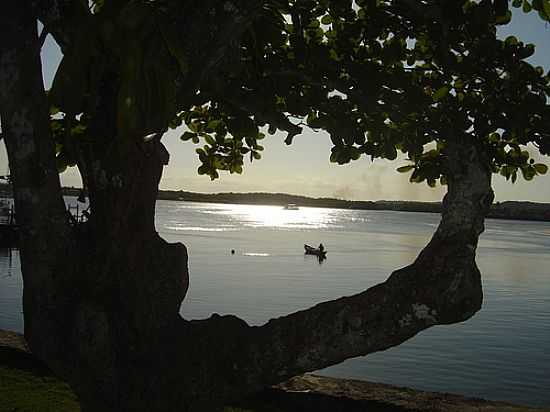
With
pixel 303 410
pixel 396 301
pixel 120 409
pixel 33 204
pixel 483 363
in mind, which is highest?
pixel 33 204

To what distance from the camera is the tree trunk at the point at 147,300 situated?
4301 mm

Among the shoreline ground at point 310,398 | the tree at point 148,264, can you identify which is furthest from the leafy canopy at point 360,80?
the shoreline ground at point 310,398

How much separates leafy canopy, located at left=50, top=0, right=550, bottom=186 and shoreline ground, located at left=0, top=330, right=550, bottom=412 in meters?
2.95

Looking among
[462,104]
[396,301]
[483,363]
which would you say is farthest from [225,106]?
[483,363]

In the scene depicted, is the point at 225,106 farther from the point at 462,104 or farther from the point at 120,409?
the point at 120,409

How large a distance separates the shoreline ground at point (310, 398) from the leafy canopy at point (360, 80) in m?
2.95

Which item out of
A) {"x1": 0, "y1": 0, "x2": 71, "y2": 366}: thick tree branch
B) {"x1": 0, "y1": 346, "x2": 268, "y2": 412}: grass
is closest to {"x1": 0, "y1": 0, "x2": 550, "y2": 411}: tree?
{"x1": 0, "y1": 0, "x2": 71, "y2": 366}: thick tree branch

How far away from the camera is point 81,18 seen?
Result: 3.39 metres

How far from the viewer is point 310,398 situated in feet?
26.1

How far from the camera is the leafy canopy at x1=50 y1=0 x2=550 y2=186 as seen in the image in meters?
4.48

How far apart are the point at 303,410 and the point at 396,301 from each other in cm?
403

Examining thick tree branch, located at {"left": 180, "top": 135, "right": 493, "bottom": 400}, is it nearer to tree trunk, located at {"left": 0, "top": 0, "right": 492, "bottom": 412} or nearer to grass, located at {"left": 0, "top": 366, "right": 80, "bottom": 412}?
tree trunk, located at {"left": 0, "top": 0, "right": 492, "bottom": 412}

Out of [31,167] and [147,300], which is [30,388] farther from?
[31,167]

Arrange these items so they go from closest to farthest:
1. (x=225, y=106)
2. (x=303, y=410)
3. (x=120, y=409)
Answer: (x=120, y=409), (x=225, y=106), (x=303, y=410)
